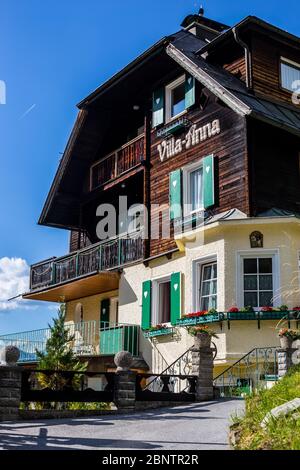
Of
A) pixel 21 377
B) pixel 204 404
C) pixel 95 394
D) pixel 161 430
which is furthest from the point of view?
pixel 204 404

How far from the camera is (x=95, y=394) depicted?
12.3 metres

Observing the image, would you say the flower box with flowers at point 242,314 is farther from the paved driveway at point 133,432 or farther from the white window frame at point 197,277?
the paved driveway at point 133,432

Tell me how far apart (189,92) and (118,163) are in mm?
4207

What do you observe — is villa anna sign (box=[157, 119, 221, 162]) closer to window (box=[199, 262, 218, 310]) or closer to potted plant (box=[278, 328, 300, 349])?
window (box=[199, 262, 218, 310])

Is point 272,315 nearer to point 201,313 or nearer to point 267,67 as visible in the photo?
point 201,313

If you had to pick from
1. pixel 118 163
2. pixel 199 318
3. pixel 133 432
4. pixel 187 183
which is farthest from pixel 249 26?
pixel 133 432

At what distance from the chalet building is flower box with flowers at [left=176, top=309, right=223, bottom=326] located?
6cm

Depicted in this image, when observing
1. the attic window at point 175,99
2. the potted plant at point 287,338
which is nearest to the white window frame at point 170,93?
the attic window at point 175,99

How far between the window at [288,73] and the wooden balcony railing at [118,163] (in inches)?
197
